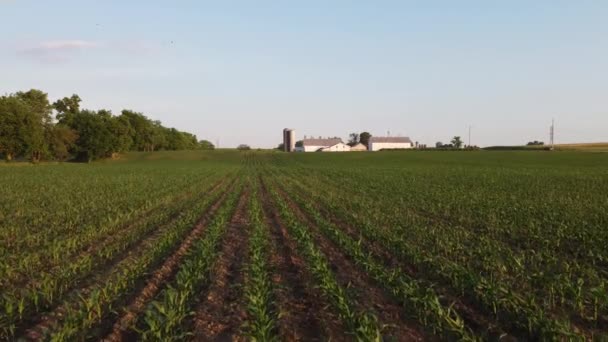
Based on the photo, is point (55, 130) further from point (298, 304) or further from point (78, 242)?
point (298, 304)

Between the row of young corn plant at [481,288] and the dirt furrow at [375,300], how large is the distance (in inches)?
59.0

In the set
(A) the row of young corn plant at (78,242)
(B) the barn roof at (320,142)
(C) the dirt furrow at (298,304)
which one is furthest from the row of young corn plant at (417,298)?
(B) the barn roof at (320,142)

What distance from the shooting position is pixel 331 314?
7500 millimetres

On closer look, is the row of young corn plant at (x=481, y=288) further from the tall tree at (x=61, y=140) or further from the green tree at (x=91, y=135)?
the green tree at (x=91, y=135)

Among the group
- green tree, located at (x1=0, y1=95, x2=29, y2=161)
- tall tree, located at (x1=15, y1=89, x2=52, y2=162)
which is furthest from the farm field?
tall tree, located at (x1=15, y1=89, x2=52, y2=162)

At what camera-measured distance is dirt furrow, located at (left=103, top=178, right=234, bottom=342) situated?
663 cm

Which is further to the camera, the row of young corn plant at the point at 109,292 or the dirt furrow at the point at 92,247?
the dirt furrow at the point at 92,247

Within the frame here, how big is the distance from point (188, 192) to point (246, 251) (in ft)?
65.1

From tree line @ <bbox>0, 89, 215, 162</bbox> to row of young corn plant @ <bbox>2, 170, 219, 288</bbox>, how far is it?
60419mm

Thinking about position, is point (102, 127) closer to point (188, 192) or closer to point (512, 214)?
point (188, 192)

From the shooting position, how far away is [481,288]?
27.7 ft

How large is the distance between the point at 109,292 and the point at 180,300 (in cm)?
169

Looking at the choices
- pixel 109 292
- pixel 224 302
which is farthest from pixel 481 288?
pixel 109 292

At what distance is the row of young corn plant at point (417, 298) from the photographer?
6.65 metres
